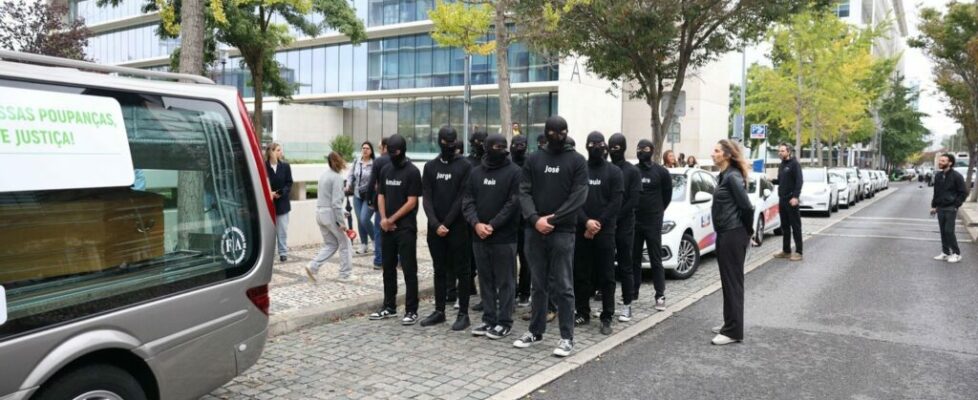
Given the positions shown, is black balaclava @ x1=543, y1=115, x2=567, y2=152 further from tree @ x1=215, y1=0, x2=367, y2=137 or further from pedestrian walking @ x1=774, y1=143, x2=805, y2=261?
tree @ x1=215, y1=0, x2=367, y2=137

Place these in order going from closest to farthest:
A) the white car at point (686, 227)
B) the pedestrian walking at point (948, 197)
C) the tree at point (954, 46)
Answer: the white car at point (686, 227)
the pedestrian walking at point (948, 197)
the tree at point (954, 46)

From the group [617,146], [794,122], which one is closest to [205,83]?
[617,146]

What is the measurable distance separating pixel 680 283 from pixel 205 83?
6857mm

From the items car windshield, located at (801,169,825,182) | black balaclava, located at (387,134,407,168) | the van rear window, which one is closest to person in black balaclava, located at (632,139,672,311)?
black balaclava, located at (387,134,407,168)

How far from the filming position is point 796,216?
37.2 feet

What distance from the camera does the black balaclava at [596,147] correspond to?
20.6 feet

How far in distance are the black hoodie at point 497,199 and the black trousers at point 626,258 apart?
1.55 metres

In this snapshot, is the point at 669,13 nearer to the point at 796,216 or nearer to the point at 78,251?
the point at 796,216

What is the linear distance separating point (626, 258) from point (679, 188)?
3.32 meters

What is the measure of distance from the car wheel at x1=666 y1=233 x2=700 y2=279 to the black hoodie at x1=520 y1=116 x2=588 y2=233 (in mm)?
4103

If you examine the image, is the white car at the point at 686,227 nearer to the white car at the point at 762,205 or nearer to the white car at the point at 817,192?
the white car at the point at 762,205

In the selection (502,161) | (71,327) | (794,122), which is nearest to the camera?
(71,327)

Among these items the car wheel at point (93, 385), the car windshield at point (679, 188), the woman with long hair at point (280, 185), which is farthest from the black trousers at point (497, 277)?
the car windshield at point (679, 188)

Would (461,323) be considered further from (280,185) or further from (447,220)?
(280,185)
